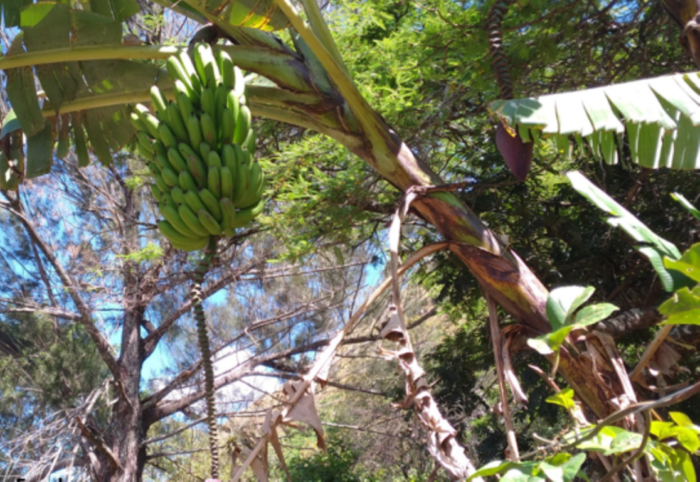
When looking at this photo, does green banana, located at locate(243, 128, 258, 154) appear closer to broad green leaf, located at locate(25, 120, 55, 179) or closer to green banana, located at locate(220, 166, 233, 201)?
green banana, located at locate(220, 166, 233, 201)

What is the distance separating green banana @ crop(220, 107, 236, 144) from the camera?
1853 mm

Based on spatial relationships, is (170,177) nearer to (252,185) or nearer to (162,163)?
(162,163)

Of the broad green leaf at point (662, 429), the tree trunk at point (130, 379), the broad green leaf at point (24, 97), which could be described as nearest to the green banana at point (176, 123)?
the broad green leaf at point (24, 97)

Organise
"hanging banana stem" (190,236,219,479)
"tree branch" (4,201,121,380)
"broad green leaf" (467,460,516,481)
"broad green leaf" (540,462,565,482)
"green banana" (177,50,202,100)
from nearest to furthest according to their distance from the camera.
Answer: "broad green leaf" (540,462,565,482), "broad green leaf" (467,460,516,481), "hanging banana stem" (190,236,219,479), "green banana" (177,50,202,100), "tree branch" (4,201,121,380)

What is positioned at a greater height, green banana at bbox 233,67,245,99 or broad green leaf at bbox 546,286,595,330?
green banana at bbox 233,67,245,99

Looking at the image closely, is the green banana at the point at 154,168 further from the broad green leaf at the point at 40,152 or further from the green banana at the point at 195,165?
the broad green leaf at the point at 40,152

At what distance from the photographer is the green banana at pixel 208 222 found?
169 cm

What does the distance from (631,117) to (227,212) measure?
1.27 m

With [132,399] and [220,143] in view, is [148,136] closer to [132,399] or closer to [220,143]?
[220,143]

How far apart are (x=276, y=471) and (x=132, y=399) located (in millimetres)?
2565

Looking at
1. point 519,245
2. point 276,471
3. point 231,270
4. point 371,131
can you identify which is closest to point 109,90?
point 371,131

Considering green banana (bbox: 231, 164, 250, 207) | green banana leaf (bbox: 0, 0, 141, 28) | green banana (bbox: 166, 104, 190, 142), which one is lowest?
green banana (bbox: 231, 164, 250, 207)

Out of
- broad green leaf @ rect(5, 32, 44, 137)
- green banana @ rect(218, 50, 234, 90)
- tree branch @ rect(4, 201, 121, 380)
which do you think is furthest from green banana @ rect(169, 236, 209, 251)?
tree branch @ rect(4, 201, 121, 380)

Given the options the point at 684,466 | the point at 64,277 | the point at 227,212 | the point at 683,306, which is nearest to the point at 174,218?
the point at 227,212
